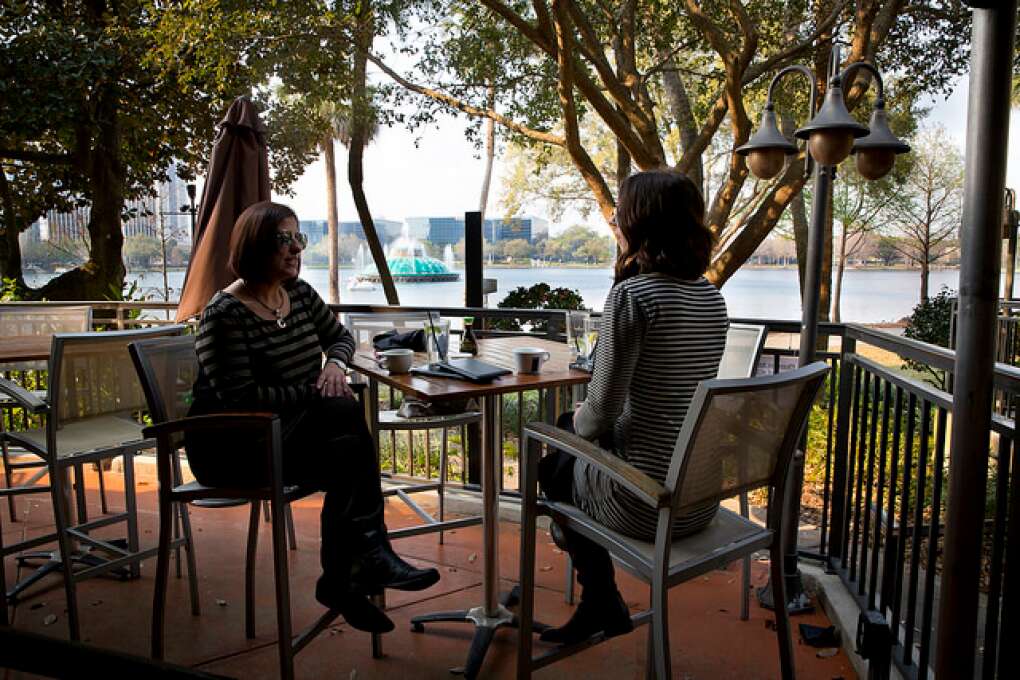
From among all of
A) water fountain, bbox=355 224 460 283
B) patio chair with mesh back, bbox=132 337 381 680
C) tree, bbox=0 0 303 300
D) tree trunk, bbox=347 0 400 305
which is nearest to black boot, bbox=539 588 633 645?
patio chair with mesh back, bbox=132 337 381 680

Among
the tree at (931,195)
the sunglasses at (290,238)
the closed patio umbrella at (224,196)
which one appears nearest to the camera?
the sunglasses at (290,238)

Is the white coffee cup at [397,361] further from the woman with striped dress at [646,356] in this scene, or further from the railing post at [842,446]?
the railing post at [842,446]

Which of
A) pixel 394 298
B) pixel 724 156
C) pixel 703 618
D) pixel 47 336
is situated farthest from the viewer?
pixel 724 156

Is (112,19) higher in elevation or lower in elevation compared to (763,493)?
higher

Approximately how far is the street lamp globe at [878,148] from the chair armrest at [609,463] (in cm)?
171

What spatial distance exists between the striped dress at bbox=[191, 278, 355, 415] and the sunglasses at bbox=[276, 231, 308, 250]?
0.69 ft

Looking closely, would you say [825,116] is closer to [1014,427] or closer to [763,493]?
[1014,427]

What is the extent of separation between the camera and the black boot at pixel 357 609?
2143mm

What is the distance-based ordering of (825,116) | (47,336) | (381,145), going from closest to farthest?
(825,116) < (47,336) < (381,145)

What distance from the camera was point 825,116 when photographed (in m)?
2.56

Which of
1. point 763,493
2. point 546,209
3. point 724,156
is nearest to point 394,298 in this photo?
point 546,209

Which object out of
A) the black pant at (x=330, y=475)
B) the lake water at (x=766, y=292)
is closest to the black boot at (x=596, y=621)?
the black pant at (x=330, y=475)

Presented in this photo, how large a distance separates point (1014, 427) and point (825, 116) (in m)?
1.38

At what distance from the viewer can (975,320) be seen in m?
1.07
